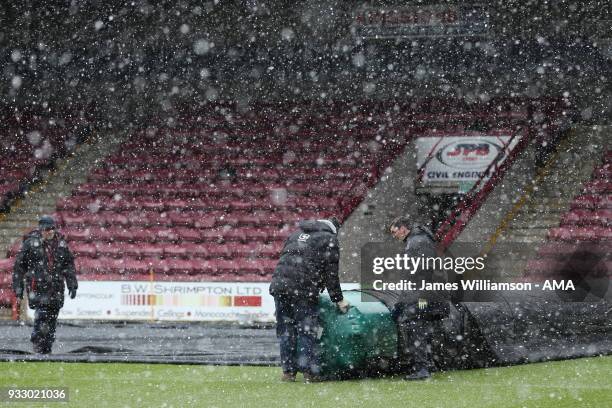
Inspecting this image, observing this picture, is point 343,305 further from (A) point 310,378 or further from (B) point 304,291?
(A) point 310,378

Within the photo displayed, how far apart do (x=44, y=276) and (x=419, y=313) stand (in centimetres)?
463

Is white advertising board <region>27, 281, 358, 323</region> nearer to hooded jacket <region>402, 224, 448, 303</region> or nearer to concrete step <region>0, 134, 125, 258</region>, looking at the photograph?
concrete step <region>0, 134, 125, 258</region>

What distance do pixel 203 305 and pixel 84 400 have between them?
7970 mm

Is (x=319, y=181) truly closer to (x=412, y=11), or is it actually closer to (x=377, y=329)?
(x=412, y=11)

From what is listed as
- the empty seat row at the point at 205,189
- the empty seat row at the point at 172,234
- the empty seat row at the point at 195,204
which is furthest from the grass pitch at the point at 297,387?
the empty seat row at the point at 205,189

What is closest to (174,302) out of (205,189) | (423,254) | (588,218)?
(205,189)

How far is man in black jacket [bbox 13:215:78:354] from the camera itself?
10719 millimetres

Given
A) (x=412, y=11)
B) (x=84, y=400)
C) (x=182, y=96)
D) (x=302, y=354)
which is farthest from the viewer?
(x=182, y=96)

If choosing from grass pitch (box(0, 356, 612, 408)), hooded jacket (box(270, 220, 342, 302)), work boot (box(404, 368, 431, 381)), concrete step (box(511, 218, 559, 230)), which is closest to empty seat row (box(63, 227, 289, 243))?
concrete step (box(511, 218, 559, 230))

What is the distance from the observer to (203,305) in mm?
15391

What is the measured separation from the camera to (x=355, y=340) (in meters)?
8.51

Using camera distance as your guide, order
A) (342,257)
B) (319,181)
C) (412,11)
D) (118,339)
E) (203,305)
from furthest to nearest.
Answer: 1. (412,11)
2. (319,181)
3. (342,257)
4. (203,305)
5. (118,339)

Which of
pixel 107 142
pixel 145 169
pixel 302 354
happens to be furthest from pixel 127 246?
pixel 302 354

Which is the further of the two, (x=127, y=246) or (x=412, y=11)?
(x=412, y=11)
